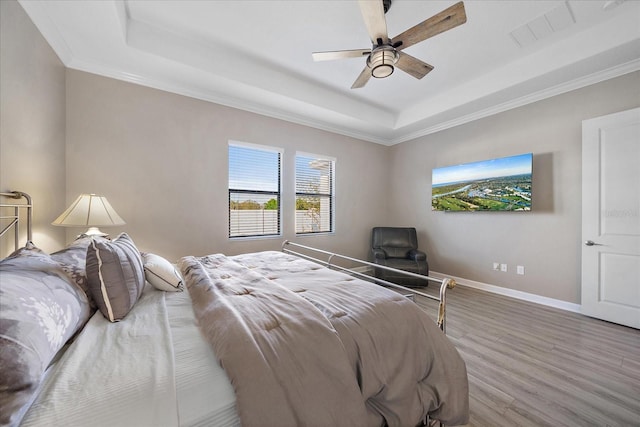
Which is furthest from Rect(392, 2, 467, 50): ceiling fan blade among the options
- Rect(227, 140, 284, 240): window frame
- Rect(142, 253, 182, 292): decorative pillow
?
Rect(142, 253, 182, 292): decorative pillow

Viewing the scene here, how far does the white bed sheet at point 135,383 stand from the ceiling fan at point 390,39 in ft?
7.07

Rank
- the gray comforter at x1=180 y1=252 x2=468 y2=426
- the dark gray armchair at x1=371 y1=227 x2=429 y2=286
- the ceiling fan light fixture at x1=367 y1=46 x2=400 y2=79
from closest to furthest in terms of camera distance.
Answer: the gray comforter at x1=180 y1=252 x2=468 y2=426
the ceiling fan light fixture at x1=367 y1=46 x2=400 y2=79
the dark gray armchair at x1=371 y1=227 x2=429 y2=286

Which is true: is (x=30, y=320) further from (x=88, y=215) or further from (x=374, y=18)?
(x=374, y=18)

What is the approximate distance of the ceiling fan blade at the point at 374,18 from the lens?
1602mm

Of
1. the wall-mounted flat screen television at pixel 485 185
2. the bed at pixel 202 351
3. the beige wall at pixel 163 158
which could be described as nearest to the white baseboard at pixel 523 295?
the wall-mounted flat screen television at pixel 485 185

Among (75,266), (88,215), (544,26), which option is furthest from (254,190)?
(544,26)

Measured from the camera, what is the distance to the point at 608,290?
8.55 ft

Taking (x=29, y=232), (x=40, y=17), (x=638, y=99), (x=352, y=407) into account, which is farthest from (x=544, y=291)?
(x=40, y=17)

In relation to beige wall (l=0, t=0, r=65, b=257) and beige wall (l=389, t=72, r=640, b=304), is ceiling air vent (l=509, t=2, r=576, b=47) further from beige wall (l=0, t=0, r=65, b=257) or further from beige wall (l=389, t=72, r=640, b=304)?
beige wall (l=0, t=0, r=65, b=257)

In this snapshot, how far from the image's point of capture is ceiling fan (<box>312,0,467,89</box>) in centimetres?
163

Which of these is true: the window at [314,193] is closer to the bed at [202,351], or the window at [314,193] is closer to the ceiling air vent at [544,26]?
the bed at [202,351]

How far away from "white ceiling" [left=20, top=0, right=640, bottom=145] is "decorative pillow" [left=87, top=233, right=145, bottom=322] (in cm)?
204

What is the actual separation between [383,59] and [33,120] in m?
2.85

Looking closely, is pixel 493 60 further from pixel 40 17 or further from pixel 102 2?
pixel 40 17
